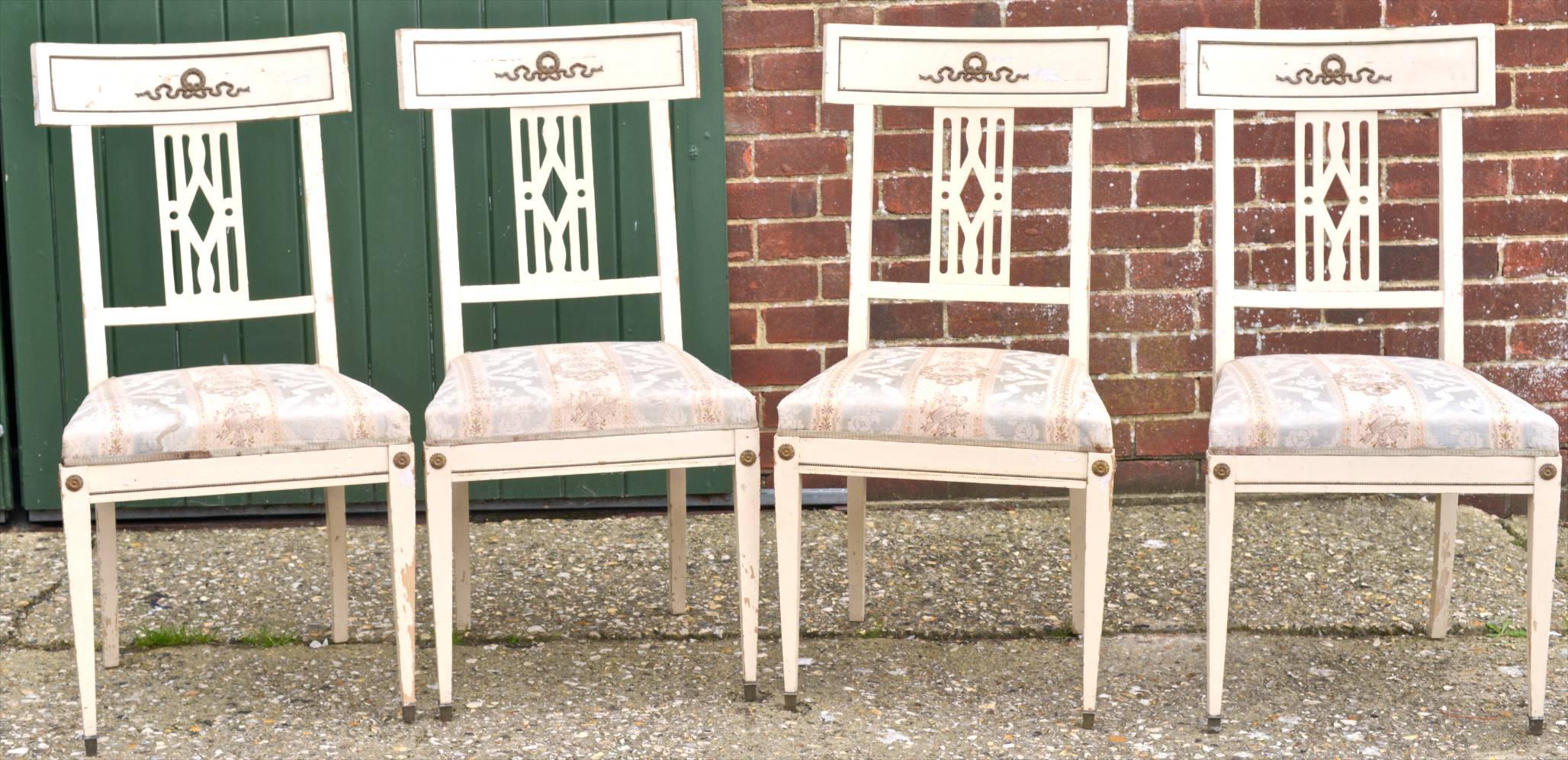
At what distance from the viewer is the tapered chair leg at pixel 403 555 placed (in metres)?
2.57

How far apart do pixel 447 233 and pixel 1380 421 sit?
1588 millimetres

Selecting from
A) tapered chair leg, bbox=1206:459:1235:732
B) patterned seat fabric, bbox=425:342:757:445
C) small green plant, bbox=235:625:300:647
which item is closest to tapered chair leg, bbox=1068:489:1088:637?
tapered chair leg, bbox=1206:459:1235:732

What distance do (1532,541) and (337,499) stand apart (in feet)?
6.53

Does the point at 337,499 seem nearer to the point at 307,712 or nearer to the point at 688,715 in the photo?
the point at 307,712

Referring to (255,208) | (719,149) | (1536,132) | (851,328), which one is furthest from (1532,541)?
(255,208)

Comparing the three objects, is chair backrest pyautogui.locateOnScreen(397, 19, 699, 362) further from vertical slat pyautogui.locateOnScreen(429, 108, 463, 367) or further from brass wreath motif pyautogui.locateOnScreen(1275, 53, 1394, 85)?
brass wreath motif pyautogui.locateOnScreen(1275, 53, 1394, 85)

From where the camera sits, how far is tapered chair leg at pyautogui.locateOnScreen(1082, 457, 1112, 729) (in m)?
2.50

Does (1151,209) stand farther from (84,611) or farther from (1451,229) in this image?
(84,611)

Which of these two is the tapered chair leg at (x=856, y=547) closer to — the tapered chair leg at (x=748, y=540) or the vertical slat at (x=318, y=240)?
the tapered chair leg at (x=748, y=540)

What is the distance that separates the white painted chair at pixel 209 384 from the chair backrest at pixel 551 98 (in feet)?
0.59

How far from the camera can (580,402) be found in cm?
257

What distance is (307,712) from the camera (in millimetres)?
2688

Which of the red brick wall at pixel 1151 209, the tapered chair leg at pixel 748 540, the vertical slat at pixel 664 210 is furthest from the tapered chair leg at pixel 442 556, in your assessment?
the red brick wall at pixel 1151 209

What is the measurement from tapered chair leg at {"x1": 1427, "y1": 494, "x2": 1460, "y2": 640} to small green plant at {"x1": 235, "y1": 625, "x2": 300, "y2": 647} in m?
2.05
